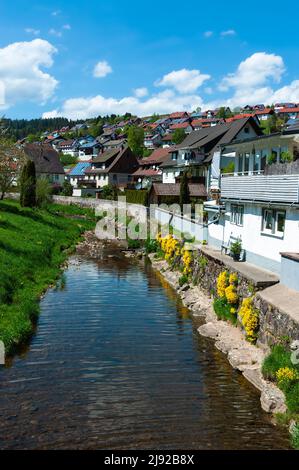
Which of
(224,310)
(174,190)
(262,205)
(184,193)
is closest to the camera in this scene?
(224,310)

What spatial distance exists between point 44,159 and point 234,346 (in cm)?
8865

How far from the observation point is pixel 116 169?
96.6 m

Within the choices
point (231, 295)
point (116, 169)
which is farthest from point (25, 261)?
point (116, 169)

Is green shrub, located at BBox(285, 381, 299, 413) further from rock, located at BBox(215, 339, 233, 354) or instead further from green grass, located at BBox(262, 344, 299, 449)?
rock, located at BBox(215, 339, 233, 354)

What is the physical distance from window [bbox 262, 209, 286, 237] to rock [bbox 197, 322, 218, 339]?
519 cm

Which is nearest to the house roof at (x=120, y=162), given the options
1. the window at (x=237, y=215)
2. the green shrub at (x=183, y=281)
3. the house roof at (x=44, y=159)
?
the house roof at (x=44, y=159)

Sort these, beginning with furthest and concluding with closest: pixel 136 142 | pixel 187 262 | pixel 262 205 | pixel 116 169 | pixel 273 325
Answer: pixel 136 142 < pixel 116 169 < pixel 187 262 < pixel 262 205 < pixel 273 325

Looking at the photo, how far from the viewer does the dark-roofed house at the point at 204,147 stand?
61188 mm

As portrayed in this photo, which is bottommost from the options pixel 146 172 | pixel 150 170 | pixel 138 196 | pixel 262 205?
pixel 262 205

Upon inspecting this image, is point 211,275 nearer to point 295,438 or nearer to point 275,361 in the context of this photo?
point 275,361

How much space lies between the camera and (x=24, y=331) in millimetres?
18078

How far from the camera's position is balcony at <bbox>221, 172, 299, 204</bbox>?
18.5 meters

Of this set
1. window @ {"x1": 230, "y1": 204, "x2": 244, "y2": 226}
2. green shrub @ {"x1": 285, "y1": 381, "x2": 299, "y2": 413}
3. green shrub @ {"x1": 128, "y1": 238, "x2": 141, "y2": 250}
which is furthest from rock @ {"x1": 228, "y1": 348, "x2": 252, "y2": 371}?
green shrub @ {"x1": 128, "y1": 238, "x2": 141, "y2": 250}
